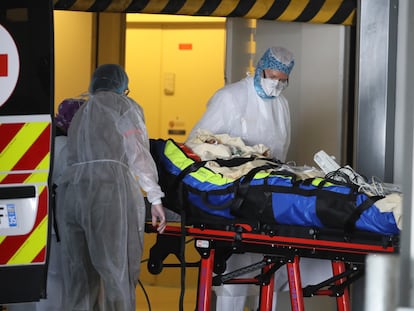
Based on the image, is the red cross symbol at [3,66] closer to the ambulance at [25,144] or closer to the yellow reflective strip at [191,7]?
the ambulance at [25,144]

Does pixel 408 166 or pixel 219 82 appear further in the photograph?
pixel 219 82

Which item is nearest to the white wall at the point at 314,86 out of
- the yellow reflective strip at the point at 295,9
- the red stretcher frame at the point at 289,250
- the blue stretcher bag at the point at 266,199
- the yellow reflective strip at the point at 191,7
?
the yellow reflective strip at the point at 295,9

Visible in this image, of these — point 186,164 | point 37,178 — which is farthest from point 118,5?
point 37,178

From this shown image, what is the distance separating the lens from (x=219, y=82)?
9.73 metres

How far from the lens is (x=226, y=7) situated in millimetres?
6074

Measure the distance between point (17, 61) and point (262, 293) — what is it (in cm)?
167

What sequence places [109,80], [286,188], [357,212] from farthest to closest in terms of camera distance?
[109,80]
[286,188]
[357,212]

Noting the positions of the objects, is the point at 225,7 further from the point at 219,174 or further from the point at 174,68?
the point at 174,68

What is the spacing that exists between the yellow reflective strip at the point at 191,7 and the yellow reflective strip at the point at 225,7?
0.42ft

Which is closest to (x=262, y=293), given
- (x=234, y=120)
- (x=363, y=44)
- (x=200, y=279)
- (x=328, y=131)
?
(x=200, y=279)

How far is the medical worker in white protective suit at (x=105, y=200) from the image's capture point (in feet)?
14.7

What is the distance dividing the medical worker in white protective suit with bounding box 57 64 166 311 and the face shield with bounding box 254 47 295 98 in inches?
33.2

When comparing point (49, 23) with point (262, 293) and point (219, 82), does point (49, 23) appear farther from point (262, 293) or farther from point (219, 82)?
point (219, 82)

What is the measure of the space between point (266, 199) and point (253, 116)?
130cm
